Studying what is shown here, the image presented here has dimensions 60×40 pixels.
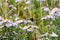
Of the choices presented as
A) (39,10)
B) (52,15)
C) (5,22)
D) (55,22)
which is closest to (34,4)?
(39,10)

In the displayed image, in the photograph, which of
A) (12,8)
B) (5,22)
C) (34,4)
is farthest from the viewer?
(34,4)

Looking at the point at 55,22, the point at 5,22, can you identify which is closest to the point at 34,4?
the point at 55,22

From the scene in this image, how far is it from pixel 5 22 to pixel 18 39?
0.24 meters

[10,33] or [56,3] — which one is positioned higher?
[56,3]

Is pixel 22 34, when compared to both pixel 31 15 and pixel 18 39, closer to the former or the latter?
pixel 18 39

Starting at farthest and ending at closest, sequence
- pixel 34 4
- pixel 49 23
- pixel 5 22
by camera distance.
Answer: pixel 34 4
pixel 49 23
pixel 5 22

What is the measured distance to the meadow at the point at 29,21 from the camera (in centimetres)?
171

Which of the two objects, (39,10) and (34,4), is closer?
(39,10)

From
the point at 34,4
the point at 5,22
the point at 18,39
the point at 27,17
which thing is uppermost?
the point at 34,4

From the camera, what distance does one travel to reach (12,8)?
2059 mm

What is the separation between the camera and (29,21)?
1792 mm

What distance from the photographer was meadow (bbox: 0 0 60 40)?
5.63ft

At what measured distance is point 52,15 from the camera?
174 centimetres

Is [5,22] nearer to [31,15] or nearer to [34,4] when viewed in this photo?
[31,15]
